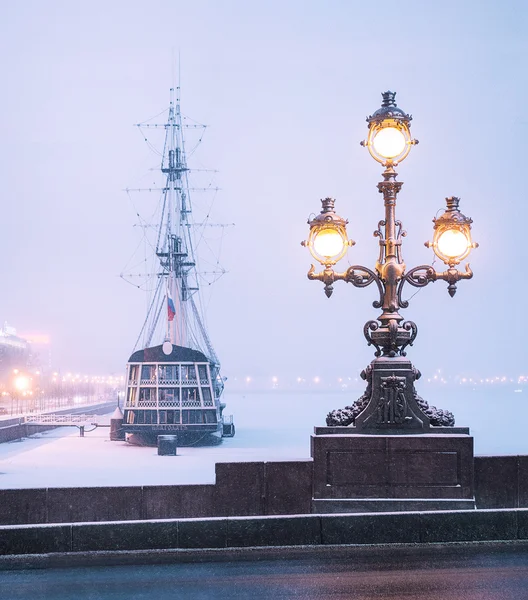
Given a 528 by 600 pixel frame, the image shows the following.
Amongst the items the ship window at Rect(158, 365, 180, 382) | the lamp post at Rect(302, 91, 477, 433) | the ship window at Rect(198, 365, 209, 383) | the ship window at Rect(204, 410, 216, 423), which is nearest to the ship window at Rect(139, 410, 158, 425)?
the ship window at Rect(158, 365, 180, 382)

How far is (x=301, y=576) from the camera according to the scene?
30.4ft

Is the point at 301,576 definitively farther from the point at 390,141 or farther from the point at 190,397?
the point at 190,397

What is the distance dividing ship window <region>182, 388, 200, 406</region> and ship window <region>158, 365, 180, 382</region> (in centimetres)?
121

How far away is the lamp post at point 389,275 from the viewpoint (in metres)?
11.7

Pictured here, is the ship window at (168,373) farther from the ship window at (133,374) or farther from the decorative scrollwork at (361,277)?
the decorative scrollwork at (361,277)

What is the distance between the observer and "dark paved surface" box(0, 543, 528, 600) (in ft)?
27.9

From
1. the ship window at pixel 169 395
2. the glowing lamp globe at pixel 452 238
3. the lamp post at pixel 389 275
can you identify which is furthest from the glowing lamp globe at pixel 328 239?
the ship window at pixel 169 395

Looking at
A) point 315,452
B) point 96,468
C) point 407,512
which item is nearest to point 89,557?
point 315,452

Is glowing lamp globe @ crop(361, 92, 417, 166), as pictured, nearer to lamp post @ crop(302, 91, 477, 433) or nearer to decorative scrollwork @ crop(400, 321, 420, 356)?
lamp post @ crop(302, 91, 477, 433)

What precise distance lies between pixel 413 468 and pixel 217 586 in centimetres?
365

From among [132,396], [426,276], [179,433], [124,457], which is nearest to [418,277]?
[426,276]

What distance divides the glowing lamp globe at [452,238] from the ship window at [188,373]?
54.8 m

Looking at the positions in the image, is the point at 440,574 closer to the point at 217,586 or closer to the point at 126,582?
the point at 217,586

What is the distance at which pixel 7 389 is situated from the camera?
16050 centimetres
